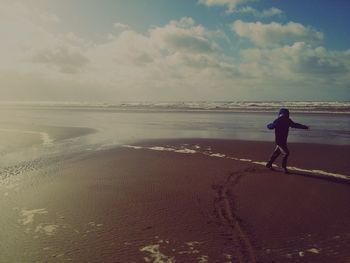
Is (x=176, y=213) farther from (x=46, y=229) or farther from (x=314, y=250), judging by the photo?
(x=314, y=250)

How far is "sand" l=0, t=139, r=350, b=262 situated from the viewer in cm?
537

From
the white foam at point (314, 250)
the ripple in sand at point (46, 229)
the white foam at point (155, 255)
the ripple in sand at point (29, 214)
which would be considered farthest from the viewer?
the ripple in sand at point (29, 214)

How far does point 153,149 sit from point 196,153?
2215mm

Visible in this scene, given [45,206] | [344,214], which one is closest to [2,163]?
[45,206]

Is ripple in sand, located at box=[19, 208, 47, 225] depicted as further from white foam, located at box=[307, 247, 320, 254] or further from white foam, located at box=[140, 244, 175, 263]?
white foam, located at box=[307, 247, 320, 254]

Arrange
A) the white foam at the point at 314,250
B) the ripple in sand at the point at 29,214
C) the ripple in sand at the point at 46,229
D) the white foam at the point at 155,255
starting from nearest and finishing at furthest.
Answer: the white foam at the point at 155,255
the white foam at the point at 314,250
the ripple in sand at the point at 46,229
the ripple in sand at the point at 29,214

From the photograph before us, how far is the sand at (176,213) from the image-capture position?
5.37 metres

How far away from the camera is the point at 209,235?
594cm

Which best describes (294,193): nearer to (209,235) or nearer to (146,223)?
(209,235)

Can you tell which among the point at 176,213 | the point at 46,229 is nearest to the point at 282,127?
the point at 176,213

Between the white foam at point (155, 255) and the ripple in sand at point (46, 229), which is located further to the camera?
the ripple in sand at point (46, 229)

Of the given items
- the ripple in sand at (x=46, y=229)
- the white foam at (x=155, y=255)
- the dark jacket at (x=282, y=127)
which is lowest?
the ripple in sand at (x=46, y=229)

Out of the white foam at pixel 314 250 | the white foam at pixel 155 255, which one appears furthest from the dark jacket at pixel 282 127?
the white foam at pixel 155 255

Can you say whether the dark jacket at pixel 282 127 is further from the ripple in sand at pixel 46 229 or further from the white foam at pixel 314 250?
the ripple in sand at pixel 46 229
